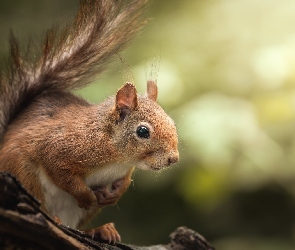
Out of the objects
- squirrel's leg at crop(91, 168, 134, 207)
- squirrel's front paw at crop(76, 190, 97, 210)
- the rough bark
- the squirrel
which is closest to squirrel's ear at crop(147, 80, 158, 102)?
the squirrel

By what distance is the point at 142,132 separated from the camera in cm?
178

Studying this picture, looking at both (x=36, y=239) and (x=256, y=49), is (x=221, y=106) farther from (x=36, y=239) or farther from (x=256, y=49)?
(x=36, y=239)

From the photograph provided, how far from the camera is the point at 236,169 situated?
8.16 feet

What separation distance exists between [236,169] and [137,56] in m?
0.77

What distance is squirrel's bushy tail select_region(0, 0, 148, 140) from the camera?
193 centimetres

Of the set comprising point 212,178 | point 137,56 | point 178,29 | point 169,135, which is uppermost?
point 178,29

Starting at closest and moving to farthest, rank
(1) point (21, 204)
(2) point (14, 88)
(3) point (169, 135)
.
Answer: (1) point (21, 204) → (3) point (169, 135) → (2) point (14, 88)

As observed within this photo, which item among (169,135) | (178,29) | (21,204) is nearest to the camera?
(21,204)

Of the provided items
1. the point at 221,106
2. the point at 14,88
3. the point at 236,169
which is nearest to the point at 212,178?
the point at 236,169

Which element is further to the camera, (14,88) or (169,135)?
(14,88)

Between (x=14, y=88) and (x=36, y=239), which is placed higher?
(x=14, y=88)

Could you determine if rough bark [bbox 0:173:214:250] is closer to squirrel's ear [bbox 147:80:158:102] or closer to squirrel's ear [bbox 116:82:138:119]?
squirrel's ear [bbox 116:82:138:119]

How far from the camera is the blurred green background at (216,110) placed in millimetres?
2420

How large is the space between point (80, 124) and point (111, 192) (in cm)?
21
